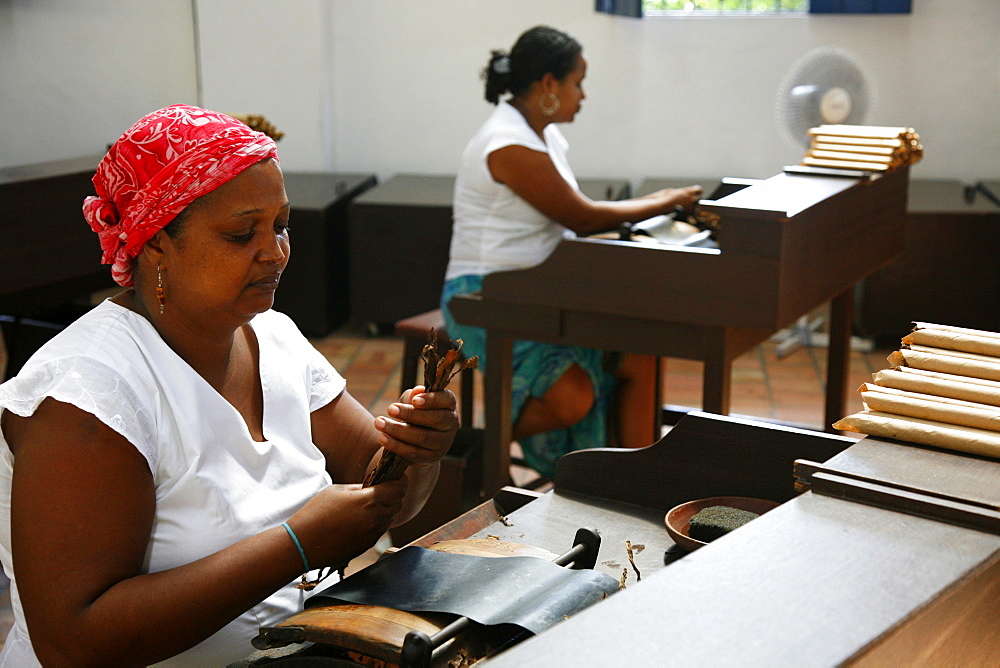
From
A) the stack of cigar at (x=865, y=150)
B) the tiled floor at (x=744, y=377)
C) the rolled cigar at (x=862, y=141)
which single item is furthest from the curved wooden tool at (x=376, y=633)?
the tiled floor at (x=744, y=377)

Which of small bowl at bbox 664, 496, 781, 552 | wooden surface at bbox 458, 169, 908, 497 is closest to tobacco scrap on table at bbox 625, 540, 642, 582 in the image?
small bowl at bbox 664, 496, 781, 552

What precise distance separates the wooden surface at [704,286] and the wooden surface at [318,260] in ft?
7.62

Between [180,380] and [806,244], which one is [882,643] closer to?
[180,380]

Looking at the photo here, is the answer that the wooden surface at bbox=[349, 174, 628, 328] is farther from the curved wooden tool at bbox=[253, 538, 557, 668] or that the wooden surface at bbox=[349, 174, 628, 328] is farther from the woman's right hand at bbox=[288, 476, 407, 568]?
the curved wooden tool at bbox=[253, 538, 557, 668]

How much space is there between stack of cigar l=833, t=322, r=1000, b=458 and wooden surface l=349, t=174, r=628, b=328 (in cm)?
399

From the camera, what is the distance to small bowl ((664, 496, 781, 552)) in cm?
160

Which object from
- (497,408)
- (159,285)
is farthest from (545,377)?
(159,285)

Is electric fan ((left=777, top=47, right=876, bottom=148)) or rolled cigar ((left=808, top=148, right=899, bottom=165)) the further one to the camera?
electric fan ((left=777, top=47, right=876, bottom=148))

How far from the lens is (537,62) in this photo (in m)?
3.43

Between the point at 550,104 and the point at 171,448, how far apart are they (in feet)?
7.50

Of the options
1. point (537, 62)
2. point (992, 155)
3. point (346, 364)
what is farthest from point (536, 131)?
point (992, 155)

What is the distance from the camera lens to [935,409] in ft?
4.00

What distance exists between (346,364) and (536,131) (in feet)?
6.86

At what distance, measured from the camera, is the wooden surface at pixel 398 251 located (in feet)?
17.3
